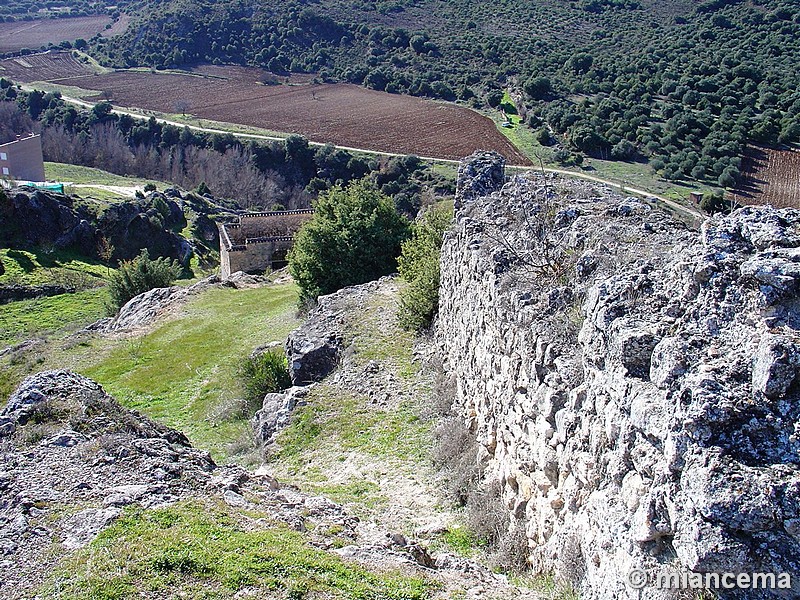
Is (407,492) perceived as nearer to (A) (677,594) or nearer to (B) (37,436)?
(B) (37,436)

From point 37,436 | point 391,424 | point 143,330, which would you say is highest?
point 37,436

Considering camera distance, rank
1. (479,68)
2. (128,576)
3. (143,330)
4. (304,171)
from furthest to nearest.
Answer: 1. (479,68)
2. (304,171)
3. (143,330)
4. (128,576)

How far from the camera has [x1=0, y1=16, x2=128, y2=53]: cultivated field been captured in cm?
9853

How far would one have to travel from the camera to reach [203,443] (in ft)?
45.2

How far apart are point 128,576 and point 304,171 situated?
5312cm

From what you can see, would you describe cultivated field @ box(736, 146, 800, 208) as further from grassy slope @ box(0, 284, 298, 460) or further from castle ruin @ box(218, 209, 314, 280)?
castle ruin @ box(218, 209, 314, 280)

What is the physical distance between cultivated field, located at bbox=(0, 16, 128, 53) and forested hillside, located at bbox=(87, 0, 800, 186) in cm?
781

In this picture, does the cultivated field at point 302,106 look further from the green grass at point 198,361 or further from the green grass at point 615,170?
the green grass at point 198,361

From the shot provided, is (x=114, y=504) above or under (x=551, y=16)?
under

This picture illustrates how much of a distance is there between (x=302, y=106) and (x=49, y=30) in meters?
62.8

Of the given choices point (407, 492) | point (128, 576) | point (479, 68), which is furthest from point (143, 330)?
point (479, 68)

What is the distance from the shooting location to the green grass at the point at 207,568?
241 inches

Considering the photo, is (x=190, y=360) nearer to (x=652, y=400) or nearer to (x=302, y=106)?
(x=652, y=400)

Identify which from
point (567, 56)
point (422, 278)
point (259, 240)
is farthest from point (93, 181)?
point (422, 278)
